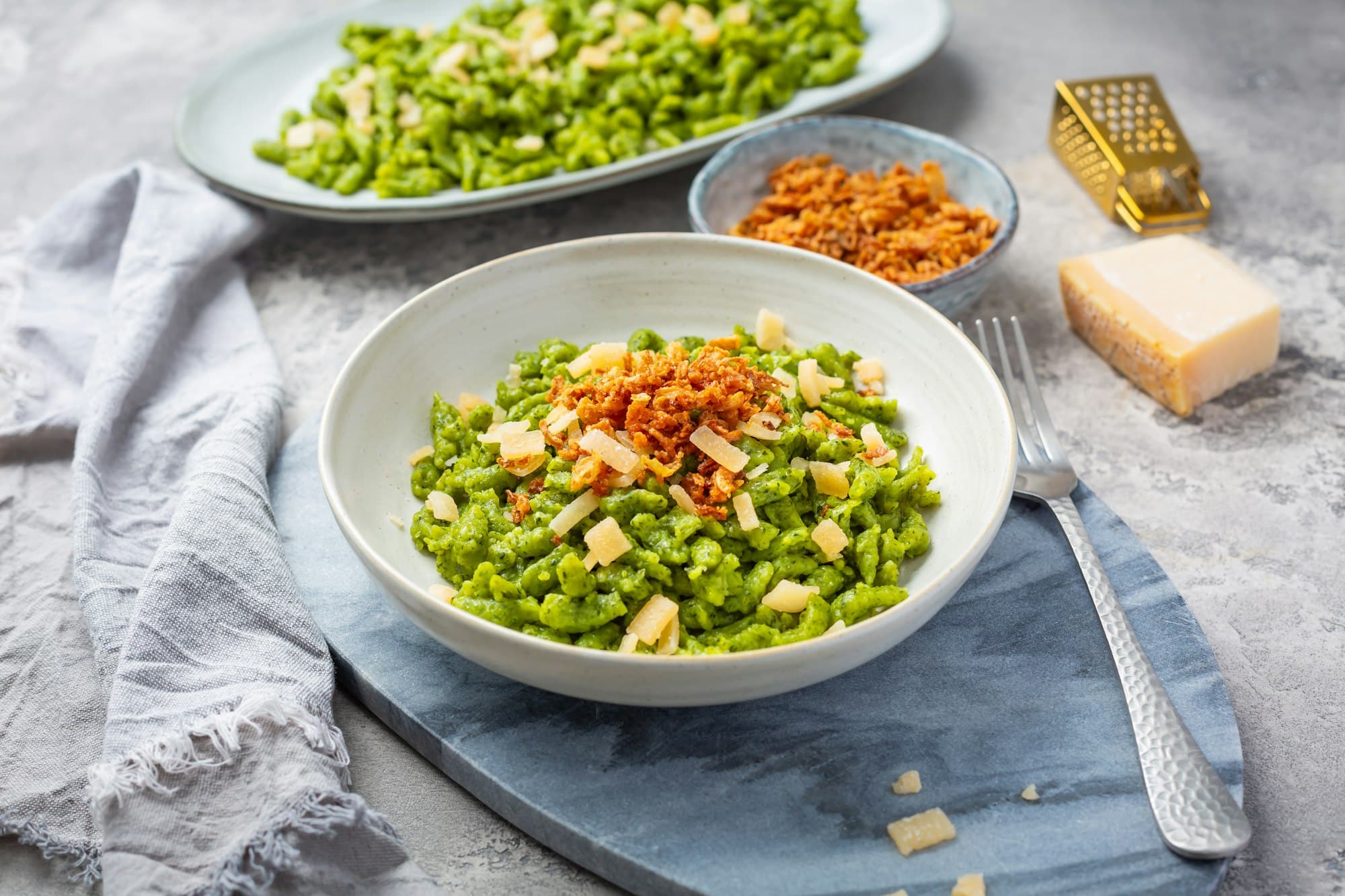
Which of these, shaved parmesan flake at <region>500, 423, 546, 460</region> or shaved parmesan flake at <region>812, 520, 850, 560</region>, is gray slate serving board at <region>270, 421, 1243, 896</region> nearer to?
shaved parmesan flake at <region>812, 520, 850, 560</region>

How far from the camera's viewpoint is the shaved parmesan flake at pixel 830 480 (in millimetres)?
2098

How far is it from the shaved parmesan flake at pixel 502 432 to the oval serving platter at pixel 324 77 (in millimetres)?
1155

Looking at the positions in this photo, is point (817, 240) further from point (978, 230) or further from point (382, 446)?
point (382, 446)

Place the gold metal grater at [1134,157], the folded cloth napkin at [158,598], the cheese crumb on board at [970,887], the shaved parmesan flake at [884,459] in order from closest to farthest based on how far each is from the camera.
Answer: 1. the cheese crumb on board at [970,887]
2. the folded cloth napkin at [158,598]
3. the shaved parmesan flake at [884,459]
4. the gold metal grater at [1134,157]

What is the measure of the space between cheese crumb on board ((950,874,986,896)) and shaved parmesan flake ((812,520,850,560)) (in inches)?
22.3

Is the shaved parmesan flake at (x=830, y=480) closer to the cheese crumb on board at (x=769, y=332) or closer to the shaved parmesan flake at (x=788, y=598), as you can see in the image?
the shaved parmesan flake at (x=788, y=598)

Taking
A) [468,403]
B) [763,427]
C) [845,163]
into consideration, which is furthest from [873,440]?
[845,163]

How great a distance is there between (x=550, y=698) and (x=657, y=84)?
2181 millimetres

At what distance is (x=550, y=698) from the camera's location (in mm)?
1995

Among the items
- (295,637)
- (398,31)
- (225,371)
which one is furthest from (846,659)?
(398,31)

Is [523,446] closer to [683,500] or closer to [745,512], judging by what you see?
[683,500]

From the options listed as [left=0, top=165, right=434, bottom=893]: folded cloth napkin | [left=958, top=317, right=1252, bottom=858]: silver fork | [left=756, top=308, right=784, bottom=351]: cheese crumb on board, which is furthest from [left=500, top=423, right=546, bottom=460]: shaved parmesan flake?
[left=958, top=317, right=1252, bottom=858]: silver fork

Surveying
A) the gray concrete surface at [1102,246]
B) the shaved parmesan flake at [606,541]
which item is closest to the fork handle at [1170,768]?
the gray concrete surface at [1102,246]

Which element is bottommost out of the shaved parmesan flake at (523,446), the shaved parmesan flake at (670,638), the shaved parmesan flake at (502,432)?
the shaved parmesan flake at (670,638)
